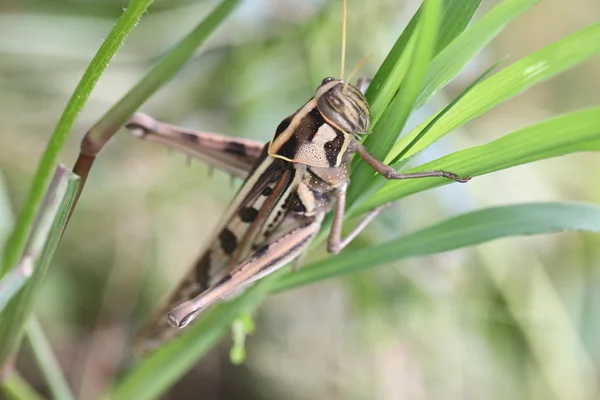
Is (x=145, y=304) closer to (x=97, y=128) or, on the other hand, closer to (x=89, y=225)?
(x=89, y=225)

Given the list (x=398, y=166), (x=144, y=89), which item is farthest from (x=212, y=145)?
(x=398, y=166)

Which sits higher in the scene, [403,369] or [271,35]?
[271,35]

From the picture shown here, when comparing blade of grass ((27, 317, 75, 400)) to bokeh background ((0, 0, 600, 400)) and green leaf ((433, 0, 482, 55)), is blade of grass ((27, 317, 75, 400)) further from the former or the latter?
green leaf ((433, 0, 482, 55))

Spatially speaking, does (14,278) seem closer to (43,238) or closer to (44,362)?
(43,238)

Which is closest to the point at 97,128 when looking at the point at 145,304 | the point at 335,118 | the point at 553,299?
the point at 335,118

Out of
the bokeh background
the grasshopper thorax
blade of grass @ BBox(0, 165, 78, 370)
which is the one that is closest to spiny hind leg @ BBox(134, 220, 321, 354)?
the grasshopper thorax

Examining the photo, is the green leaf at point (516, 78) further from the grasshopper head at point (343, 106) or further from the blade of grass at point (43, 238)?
the blade of grass at point (43, 238)
